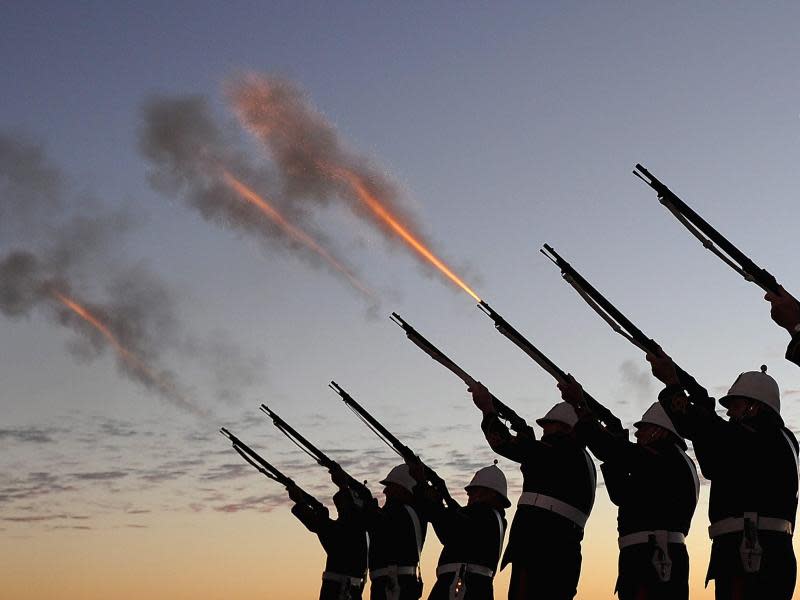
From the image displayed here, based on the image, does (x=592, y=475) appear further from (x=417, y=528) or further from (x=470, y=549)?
(x=417, y=528)

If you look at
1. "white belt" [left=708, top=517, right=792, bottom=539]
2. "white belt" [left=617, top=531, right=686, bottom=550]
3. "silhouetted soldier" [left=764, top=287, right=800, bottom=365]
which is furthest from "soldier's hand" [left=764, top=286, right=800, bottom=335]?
"white belt" [left=617, top=531, right=686, bottom=550]

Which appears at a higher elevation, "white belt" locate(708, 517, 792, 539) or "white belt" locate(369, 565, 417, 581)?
"white belt" locate(369, 565, 417, 581)

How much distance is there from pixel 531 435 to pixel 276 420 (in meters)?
11.1

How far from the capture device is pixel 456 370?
19234mm

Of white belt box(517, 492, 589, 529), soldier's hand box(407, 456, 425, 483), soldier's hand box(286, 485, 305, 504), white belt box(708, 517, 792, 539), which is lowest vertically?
white belt box(708, 517, 792, 539)

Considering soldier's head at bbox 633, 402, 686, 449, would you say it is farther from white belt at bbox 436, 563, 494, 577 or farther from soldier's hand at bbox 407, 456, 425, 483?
soldier's hand at bbox 407, 456, 425, 483

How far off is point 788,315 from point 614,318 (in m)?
3.54

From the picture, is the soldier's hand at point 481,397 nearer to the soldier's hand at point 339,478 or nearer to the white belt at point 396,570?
the white belt at point 396,570

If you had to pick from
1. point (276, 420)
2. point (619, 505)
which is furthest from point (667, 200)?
point (276, 420)

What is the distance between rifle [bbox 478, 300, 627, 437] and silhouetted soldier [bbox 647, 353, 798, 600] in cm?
240

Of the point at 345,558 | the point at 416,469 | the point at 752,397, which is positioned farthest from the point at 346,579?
the point at 752,397

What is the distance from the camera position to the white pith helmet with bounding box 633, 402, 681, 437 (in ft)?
50.3

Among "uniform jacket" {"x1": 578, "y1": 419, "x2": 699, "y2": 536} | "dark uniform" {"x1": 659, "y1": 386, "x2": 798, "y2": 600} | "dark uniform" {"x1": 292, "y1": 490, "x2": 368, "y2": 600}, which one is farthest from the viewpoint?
"dark uniform" {"x1": 292, "y1": 490, "x2": 368, "y2": 600}

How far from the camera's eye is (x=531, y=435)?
1736 cm
